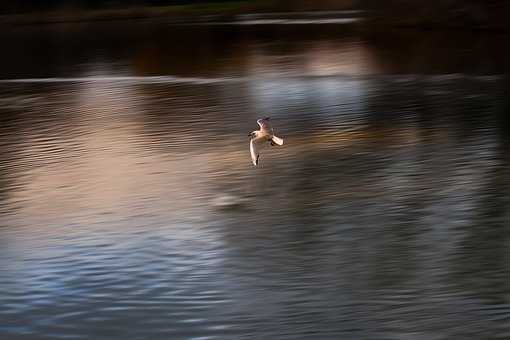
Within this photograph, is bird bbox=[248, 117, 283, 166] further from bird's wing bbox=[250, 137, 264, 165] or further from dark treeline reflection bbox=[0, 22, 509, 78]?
dark treeline reflection bbox=[0, 22, 509, 78]

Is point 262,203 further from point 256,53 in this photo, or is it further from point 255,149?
point 256,53

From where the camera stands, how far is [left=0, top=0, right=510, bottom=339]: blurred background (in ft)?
20.7

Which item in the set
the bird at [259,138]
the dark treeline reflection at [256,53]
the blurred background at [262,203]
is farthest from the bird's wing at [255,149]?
the dark treeline reflection at [256,53]

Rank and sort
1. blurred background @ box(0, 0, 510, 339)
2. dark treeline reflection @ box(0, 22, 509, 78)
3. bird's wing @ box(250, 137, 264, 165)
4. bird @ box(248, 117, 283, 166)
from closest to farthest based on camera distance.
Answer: blurred background @ box(0, 0, 510, 339), bird @ box(248, 117, 283, 166), bird's wing @ box(250, 137, 264, 165), dark treeline reflection @ box(0, 22, 509, 78)

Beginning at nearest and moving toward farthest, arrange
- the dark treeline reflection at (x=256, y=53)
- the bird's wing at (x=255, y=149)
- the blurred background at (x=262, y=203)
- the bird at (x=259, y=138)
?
the blurred background at (x=262, y=203)
the bird at (x=259, y=138)
the bird's wing at (x=255, y=149)
the dark treeline reflection at (x=256, y=53)

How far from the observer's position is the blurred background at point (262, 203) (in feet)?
20.7

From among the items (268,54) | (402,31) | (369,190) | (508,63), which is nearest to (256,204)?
(369,190)

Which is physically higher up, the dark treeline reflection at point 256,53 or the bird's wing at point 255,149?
the dark treeline reflection at point 256,53

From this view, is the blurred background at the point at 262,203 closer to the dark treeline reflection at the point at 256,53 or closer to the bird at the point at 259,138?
the bird at the point at 259,138

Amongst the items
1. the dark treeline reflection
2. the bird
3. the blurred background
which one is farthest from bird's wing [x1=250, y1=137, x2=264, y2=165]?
the dark treeline reflection

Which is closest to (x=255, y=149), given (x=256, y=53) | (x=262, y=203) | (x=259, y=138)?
(x=259, y=138)

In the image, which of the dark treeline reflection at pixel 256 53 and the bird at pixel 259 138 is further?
the dark treeline reflection at pixel 256 53

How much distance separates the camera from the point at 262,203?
30.0ft

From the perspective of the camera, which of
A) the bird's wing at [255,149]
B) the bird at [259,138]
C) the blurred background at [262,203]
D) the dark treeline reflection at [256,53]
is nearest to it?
the blurred background at [262,203]
